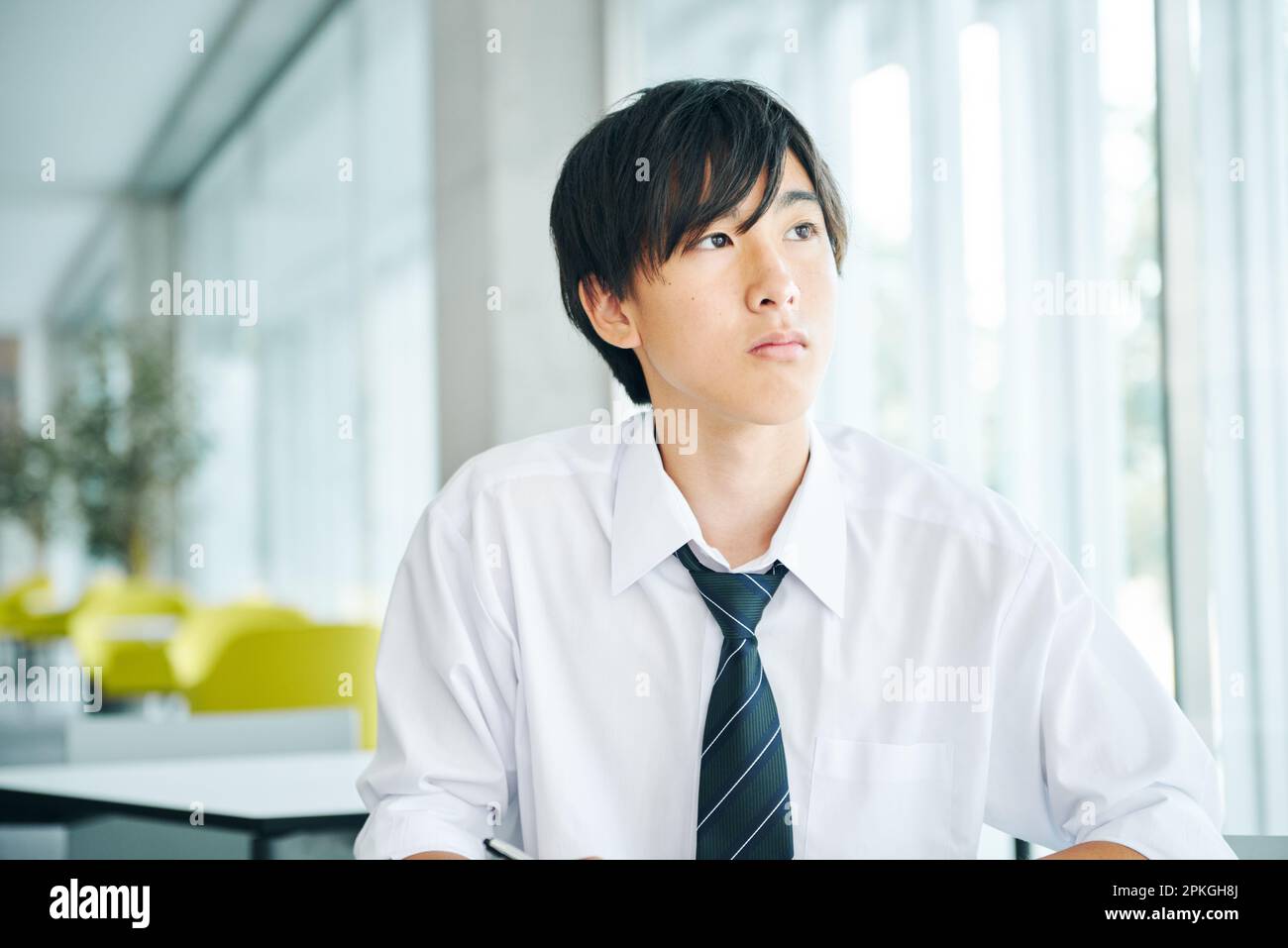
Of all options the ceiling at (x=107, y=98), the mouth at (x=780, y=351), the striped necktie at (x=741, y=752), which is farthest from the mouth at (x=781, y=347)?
the ceiling at (x=107, y=98)

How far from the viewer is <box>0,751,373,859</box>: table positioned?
61.8 inches

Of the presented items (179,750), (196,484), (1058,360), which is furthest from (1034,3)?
(196,484)

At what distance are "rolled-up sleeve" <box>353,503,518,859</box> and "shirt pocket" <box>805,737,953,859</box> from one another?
36 cm

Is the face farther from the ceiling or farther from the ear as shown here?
the ceiling

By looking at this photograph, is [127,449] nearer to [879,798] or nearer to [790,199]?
[790,199]

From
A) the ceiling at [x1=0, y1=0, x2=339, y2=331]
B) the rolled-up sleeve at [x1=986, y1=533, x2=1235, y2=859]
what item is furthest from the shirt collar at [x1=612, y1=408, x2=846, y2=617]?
the ceiling at [x1=0, y1=0, x2=339, y2=331]

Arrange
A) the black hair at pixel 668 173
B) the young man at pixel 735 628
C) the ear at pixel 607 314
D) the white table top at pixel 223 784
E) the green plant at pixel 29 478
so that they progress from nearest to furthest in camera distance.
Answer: the young man at pixel 735 628
the black hair at pixel 668 173
the ear at pixel 607 314
the white table top at pixel 223 784
the green plant at pixel 29 478

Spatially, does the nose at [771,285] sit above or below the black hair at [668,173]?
below

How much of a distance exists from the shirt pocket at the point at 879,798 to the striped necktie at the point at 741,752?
0.23 feet

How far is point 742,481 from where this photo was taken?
143cm

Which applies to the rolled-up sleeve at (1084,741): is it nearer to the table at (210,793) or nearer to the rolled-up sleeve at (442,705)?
the rolled-up sleeve at (442,705)

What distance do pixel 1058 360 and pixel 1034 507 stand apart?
1.09 feet

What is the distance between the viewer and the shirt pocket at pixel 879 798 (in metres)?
1.29

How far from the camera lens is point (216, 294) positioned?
919cm
